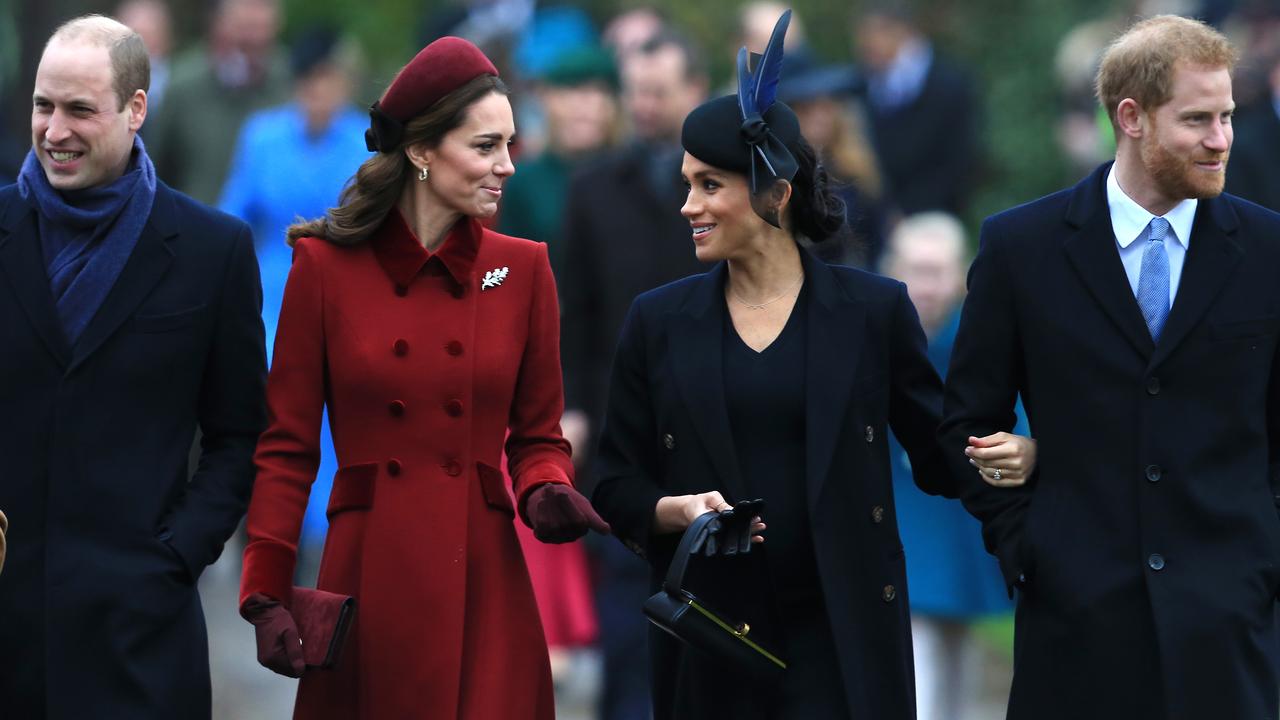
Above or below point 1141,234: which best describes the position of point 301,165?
above

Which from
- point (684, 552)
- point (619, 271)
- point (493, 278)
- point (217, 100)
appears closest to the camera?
point (684, 552)

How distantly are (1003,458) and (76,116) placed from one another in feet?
8.24

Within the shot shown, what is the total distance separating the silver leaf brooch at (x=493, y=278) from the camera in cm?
675

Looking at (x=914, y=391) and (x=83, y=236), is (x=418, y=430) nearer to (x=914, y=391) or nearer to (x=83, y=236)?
(x=83, y=236)

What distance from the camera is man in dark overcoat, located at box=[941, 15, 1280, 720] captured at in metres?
6.29

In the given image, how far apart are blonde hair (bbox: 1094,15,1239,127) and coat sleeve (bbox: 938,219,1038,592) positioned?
51 cm

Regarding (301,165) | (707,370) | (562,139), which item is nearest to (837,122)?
(562,139)

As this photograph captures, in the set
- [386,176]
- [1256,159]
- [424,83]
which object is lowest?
[386,176]

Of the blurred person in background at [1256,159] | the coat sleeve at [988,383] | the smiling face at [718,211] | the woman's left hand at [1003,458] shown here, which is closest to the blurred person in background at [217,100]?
the blurred person in background at [1256,159]

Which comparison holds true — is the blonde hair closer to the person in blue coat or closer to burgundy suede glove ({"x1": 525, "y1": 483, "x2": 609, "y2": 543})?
burgundy suede glove ({"x1": 525, "y1": 483, "x2": 609, "y2": 543})

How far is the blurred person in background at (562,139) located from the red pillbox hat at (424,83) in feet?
13.2

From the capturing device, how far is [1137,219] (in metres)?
6.48

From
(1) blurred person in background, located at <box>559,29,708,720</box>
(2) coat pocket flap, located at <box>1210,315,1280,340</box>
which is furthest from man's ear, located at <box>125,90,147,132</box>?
(1) blurred person in background, located at <box>559,29,708,720</box>

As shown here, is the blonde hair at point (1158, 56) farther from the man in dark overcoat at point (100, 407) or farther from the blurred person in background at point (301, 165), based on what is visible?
the blurred person in background at point (301, 165)
